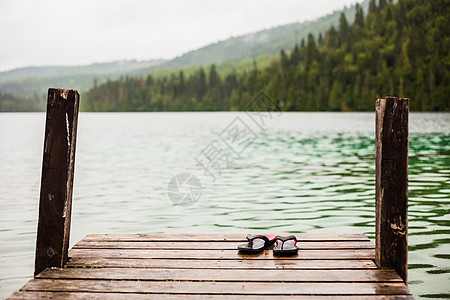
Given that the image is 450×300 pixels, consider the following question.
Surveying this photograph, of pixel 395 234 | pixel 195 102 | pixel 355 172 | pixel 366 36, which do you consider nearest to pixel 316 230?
pixel 395 234

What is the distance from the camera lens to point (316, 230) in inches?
335

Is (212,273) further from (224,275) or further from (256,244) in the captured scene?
(256,244)

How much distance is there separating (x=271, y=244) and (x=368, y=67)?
13231 centimetres

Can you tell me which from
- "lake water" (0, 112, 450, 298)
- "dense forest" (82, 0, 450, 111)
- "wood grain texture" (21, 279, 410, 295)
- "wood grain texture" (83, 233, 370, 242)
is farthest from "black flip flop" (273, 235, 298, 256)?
"dense forest" (82, 0, 450, 111)

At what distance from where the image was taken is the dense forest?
4572 inches

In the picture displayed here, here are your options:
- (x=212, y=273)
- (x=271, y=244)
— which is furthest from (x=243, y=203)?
(x=212, y=273)

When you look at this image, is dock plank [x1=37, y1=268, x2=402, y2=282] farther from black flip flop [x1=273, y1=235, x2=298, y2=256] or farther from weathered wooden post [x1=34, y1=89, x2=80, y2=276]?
black flip flop [x1=273, y1=235, x2=298, y2=256]

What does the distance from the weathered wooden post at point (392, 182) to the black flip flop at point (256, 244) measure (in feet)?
4.31

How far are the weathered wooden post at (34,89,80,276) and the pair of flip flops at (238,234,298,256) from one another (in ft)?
6.40

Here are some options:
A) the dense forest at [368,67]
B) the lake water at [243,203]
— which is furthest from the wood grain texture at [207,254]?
the dense forest at [368,67]

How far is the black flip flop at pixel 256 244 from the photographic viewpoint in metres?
4.90

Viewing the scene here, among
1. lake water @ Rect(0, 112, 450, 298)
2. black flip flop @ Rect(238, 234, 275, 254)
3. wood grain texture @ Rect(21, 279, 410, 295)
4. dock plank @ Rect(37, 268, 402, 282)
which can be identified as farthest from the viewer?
lake water @ Rect(0, 112, 450, 298)

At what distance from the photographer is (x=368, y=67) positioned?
12850cm

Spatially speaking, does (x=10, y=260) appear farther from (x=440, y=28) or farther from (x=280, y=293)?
(x=440, y=28)
